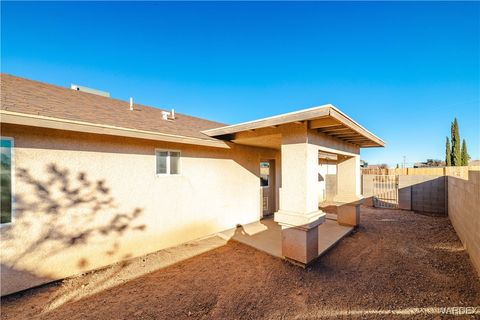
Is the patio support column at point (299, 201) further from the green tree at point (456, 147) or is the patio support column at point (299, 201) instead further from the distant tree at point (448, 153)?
the distant tree at point (448, 153)

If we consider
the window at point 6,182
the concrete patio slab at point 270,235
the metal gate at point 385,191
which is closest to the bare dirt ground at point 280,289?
the concrete patio slab at point 270,235

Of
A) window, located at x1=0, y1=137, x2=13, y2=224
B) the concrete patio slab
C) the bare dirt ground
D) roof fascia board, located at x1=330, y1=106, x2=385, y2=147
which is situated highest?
roof fascia board, located at x1=330, y1=106, x2=385, y2=147

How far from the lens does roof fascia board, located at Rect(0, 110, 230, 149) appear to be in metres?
3.02

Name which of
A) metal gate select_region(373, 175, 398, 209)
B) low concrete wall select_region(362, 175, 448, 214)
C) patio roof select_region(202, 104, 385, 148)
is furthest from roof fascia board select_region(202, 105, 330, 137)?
metal gate select_region(373, 175, 398, 209)

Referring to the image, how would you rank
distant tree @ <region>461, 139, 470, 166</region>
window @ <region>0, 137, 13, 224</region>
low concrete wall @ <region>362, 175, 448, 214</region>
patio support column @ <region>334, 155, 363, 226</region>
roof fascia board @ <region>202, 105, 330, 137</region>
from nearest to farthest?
window @ <region>0, 137, 13, 224</region>, roof fascia board @ <region>202, 105, 330, 137</region>, patio support column @ <region>334, 155, 363, 226</region>, low concrete wall @ <region>362, 175, 448, 214</region>, distant tree @ <region>461, 139, 470, 166</region>

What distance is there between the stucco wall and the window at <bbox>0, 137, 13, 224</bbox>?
0.10 m

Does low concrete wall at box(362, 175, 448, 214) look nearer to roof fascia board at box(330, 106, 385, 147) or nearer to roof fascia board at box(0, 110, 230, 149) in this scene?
roof fascia board at box(330, 106, 385, 147)

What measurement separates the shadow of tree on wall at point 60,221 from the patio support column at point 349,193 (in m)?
7.41

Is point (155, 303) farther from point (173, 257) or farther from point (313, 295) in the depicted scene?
point (313, 295)

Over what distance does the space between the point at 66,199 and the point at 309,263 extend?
546 cm

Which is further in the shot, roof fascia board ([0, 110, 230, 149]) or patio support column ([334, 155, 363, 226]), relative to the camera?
patio support column ([334, 155, 363, 226])

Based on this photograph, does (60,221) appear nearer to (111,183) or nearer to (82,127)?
(111,183)

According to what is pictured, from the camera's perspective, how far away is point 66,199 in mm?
3762

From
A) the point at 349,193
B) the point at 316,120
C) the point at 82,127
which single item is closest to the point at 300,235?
the point at 316,120
